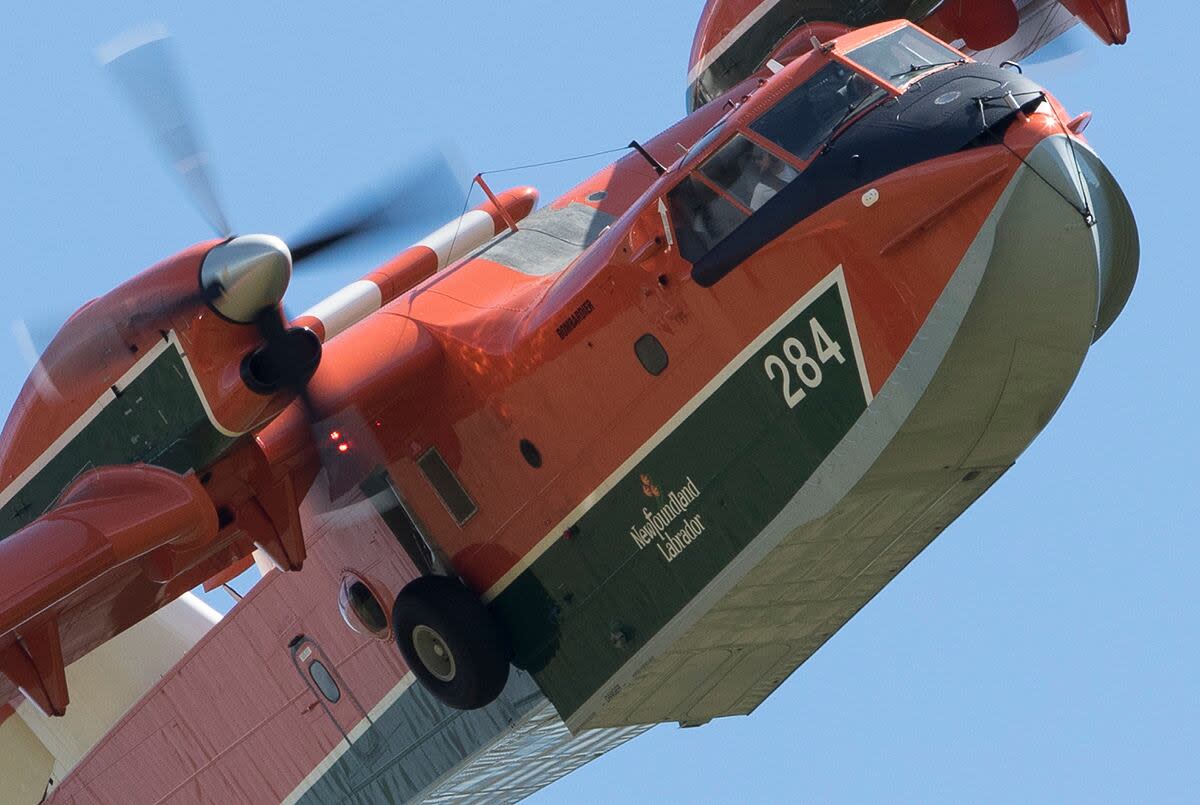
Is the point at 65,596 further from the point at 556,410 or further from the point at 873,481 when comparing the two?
the point at 873,481

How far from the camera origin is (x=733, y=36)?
26.1 m

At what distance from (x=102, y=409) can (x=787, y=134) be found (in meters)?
6.82

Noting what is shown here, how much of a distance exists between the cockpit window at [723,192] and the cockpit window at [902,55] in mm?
1084

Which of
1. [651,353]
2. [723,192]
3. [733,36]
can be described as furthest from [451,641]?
[733,36]

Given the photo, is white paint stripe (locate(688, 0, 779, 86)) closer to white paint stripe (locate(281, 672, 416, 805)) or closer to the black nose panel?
white paint stripe (locate(281, 672, 416, 805))

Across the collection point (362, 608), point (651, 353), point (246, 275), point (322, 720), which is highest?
point (246, 275)

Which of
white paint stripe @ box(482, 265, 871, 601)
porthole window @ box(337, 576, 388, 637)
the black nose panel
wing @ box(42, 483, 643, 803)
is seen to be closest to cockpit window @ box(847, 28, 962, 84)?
the black nose panel

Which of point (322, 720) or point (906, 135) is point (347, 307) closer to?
point (322, 720)

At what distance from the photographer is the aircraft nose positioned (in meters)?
18.6

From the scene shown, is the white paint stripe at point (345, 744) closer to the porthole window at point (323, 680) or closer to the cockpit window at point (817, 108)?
the porthole window at point (323, 680)

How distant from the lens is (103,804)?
23.6m

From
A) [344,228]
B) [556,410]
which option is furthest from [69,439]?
[556,410]

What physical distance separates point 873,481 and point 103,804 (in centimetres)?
1053

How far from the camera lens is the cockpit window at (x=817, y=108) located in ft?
55.7
